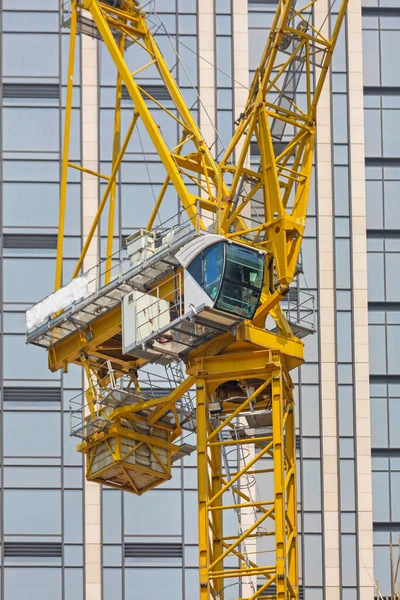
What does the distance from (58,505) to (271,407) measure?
2349 cm

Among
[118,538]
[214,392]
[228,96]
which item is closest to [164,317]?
[214,392]

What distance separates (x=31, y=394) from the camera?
81688 mm

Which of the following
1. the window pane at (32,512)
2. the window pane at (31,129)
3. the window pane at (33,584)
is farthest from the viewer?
the window pane at (31,129)

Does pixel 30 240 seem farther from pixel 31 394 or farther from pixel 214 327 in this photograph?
pixel 214 327

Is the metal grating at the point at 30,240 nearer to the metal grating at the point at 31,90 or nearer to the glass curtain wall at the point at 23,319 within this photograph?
the glass curtain wall at the point at 23,319

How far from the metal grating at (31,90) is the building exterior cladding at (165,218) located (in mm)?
62

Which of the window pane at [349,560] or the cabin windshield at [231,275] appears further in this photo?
the window pane at [349,560]

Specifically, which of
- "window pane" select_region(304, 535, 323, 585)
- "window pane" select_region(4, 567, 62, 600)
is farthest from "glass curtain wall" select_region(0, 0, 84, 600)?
"window pane" select_region(304, 535, 323, 585)

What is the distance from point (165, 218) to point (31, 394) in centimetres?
963

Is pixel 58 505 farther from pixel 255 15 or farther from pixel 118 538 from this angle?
pixel 255 15

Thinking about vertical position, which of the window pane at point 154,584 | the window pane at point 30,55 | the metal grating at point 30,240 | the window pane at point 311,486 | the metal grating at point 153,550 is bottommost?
the window pane at point 154,584

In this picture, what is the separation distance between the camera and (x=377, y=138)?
282 ft

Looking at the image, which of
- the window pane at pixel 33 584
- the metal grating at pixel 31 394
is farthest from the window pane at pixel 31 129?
the window pane at pixel 33 584

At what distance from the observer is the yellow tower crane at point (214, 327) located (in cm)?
5625
